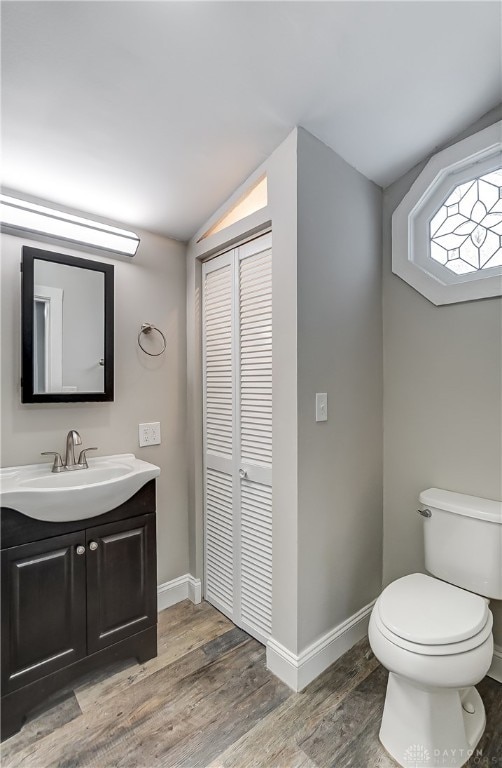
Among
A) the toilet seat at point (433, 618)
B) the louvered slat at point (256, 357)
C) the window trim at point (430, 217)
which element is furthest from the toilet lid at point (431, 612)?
the window trim at point (430, 217)

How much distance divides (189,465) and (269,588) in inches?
31.9

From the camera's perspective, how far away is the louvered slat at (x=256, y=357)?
5.50ft

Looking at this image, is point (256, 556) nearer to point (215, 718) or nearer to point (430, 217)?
point (215, 718)

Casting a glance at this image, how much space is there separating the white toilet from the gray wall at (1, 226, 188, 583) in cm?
124

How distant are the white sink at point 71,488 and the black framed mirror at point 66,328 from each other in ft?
1.06

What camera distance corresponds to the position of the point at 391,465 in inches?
76.5

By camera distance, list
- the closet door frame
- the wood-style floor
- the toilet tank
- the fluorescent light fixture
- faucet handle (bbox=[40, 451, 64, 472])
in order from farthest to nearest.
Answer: the closet door frame < faucet handle (bbox=[40, 451, 64, 472]) < the fluorescent light fixture < the toilet tank < the wood-style floor

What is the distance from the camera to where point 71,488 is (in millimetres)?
1360

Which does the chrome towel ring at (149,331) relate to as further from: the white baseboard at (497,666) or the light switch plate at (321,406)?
the white baseboard at (497,666)

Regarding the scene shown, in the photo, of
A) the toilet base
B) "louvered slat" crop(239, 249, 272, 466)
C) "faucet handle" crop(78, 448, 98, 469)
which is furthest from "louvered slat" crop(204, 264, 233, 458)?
the toilet base

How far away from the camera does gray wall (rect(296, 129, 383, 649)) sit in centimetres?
152

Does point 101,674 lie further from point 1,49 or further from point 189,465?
point 1,49

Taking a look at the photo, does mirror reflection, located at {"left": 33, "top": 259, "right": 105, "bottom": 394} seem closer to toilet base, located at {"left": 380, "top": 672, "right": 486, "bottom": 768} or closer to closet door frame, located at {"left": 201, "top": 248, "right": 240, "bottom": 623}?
closet door frame, located at {"left": 201, "top": 248, "right": 240, "bottom": 623}

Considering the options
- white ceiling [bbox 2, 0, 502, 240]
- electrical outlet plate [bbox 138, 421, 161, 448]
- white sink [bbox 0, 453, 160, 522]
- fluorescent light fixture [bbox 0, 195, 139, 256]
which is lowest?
white sink [bbox 0, 453, 160, 522]
